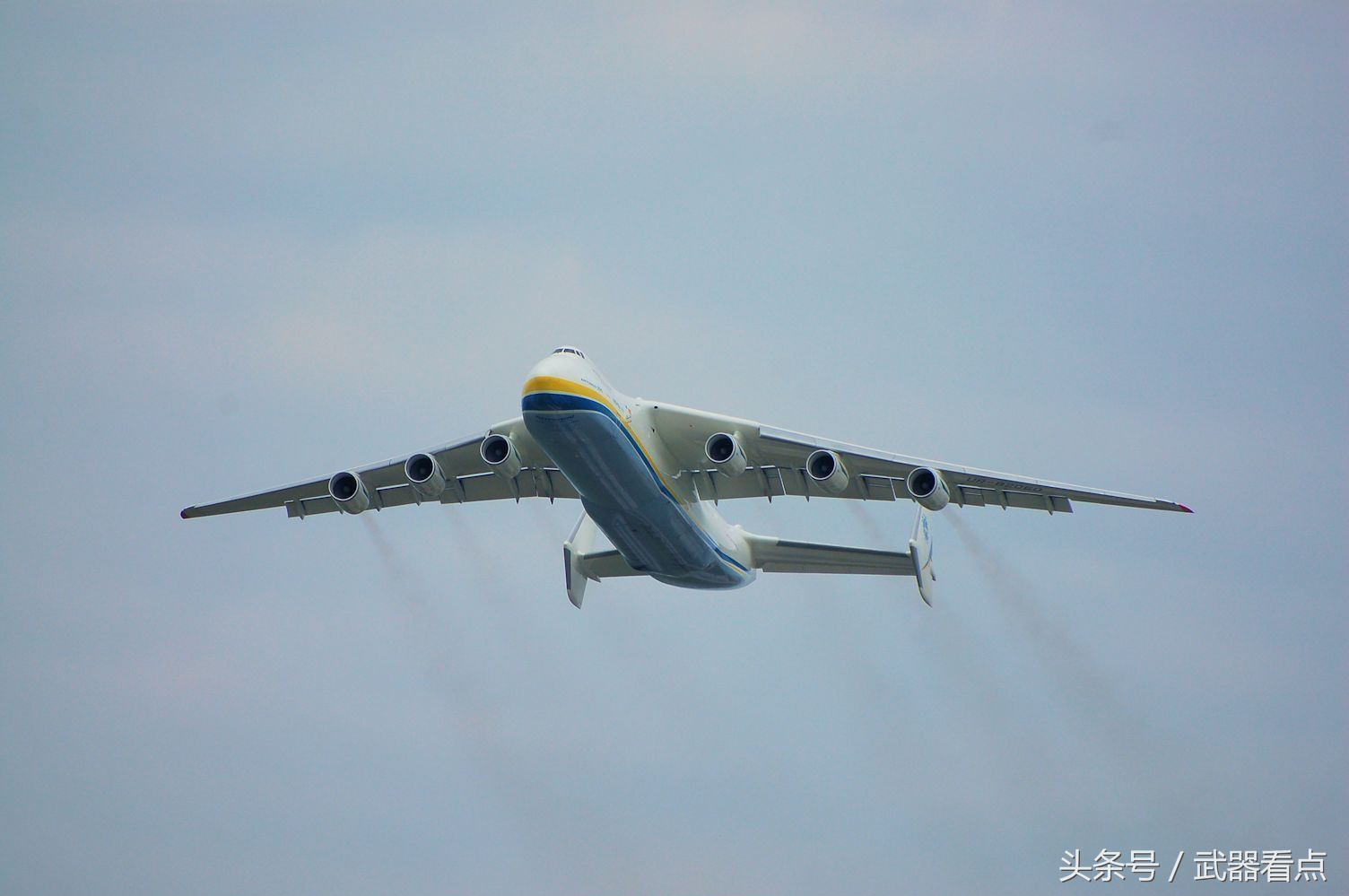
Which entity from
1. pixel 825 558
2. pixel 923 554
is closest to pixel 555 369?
pixel 825 558

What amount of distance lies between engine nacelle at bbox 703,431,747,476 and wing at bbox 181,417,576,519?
3.14m

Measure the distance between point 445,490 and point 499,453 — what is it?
2712 millimetres

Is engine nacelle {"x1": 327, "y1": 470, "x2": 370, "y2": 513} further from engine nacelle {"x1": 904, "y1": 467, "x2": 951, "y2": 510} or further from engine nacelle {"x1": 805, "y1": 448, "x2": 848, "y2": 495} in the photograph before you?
engine nacelle {"x1": 904, "y1": 467, "x2": 951, "y2": 510}

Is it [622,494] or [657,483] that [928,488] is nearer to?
[657,483]

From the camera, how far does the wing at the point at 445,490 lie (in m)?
25.0

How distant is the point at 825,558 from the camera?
84.6 feet

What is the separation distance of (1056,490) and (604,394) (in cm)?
671

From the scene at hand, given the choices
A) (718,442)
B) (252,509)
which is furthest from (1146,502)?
(252,509)

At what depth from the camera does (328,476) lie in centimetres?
2505

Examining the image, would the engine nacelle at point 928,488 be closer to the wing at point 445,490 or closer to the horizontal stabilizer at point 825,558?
the horizontal stabilizer at point 825,558

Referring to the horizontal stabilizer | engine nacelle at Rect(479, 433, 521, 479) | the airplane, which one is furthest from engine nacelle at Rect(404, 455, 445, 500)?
the horizontal stabilizer

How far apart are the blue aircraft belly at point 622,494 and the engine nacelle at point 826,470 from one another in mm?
2057

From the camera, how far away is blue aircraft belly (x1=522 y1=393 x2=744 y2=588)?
20641 millimetres

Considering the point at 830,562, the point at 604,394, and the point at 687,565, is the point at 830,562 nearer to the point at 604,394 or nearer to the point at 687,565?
the point at 687,565
